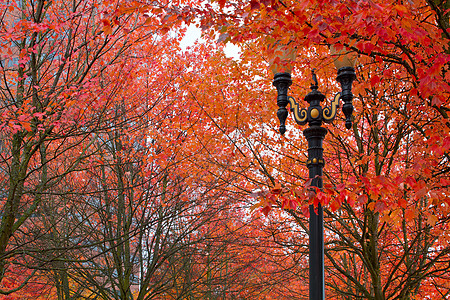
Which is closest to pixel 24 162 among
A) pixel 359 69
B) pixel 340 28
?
pixel 340 28

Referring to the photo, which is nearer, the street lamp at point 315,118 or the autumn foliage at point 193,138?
the street lamp at point 315,118

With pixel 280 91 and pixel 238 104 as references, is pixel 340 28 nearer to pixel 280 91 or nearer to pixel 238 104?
pixel 280 91

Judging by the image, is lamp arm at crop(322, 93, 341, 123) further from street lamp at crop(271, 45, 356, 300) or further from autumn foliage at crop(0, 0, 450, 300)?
autumn foliage at crop(0, 0, 450, 300)

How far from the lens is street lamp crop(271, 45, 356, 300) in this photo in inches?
157

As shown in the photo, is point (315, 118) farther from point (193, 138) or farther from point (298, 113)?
point (193, 138)

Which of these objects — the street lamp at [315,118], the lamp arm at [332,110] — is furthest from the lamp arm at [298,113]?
the lamp arm at [332,110]

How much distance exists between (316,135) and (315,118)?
0.21m

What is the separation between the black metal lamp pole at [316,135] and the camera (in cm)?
397

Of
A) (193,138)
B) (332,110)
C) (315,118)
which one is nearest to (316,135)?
(315,118)

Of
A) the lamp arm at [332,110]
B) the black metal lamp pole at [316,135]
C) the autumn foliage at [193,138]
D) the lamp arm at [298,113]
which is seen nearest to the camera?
the black metal lamp pole at [316,135]

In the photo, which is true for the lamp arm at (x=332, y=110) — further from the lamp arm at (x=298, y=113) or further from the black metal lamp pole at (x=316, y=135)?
the lamp arm at (x=298, y=113)

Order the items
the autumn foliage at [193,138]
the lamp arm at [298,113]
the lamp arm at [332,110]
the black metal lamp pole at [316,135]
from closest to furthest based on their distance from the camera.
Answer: the black metal lamp pole at [316,135] < the lamp arm at [332,110] < the lamp arm at [298,113] < the autumn foliage at [193,138]

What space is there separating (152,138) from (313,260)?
655cm

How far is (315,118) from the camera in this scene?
4617 millimetres
